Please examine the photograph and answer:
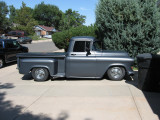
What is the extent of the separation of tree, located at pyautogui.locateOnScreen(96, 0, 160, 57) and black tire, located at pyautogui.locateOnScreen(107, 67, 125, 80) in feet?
7.08

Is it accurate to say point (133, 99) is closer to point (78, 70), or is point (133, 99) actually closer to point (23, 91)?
point (78, 70)

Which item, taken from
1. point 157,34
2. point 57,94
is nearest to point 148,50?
point 157,34

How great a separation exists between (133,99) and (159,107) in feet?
2.41

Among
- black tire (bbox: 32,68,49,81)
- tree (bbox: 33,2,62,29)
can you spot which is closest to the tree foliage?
black tire (bbox: 32,68,49,81)

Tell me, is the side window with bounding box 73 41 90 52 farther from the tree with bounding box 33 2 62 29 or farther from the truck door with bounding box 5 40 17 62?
the tree with bounding box 33 2 62 29

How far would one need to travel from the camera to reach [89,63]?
653cm

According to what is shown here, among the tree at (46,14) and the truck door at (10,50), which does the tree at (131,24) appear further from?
the tree at (46,14)

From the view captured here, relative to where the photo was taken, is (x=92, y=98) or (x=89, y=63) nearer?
(x=92, y=98)

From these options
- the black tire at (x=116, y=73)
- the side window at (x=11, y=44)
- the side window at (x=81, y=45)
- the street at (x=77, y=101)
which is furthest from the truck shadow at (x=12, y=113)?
the side window at (x=11, y=44)

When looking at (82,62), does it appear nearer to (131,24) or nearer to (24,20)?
(131,24)

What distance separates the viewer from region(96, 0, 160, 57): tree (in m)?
8.01

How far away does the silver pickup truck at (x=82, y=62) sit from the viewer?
21.4 feet

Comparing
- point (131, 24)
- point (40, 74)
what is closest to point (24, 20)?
point (131, 24)

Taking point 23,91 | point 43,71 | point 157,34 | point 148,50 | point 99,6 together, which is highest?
point 99,6
